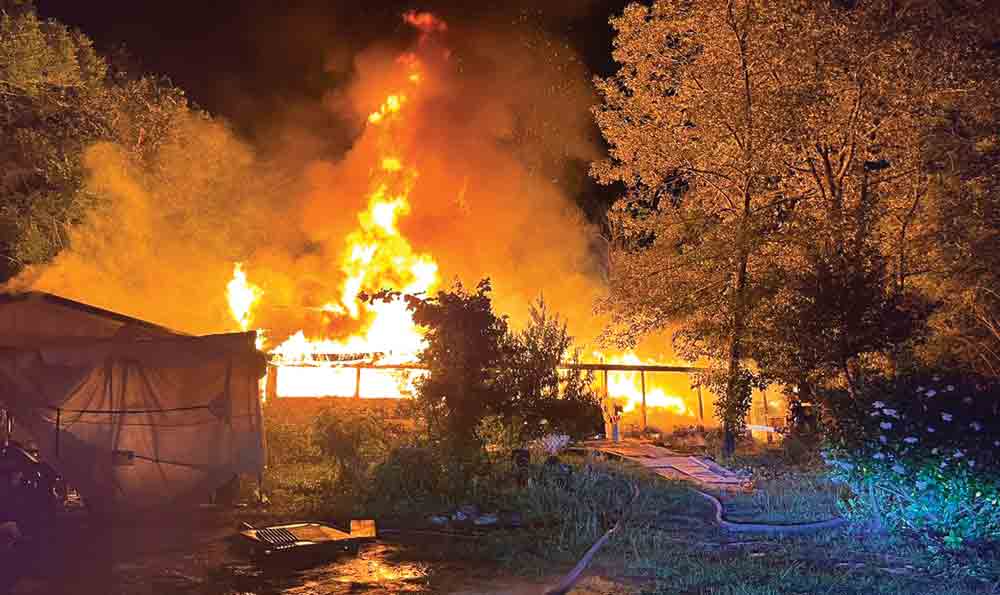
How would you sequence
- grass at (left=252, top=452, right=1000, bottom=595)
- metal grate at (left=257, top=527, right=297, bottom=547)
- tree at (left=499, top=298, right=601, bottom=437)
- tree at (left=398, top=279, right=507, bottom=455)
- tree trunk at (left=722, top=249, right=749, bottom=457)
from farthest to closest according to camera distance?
tree trunk at (left=722, top=249, right=749, bottom=457), tree at (left=499, top=298, right=601, bottom=437), tree at (left=398, top=279, right=507, bottom=455), metal grate at (left=257, top=527, right=297, bottom=547), grass at (left=252, top=452, right=1000, bottom=595)

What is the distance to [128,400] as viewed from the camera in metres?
11.6

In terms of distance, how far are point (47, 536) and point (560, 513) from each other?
5982mm

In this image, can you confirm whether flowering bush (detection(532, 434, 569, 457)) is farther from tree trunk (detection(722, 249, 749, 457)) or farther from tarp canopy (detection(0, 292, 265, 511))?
tree trunk (detection(722, 249, 749, 457))

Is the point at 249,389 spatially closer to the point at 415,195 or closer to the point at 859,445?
the point at 859,445

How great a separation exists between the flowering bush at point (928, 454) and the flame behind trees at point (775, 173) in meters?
7.33

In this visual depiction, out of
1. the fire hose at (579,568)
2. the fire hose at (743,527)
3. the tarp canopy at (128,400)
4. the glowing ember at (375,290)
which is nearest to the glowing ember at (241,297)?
the glowing ember at (375,290)

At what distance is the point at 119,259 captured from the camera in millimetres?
20578

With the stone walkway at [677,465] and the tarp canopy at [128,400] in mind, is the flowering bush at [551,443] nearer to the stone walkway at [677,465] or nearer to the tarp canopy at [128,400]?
the stone walkway at [677,465]

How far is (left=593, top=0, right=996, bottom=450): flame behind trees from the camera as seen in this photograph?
16531mm

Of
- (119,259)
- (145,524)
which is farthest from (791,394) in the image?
(119,259)

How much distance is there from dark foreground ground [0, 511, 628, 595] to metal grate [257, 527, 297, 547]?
10.5 inches

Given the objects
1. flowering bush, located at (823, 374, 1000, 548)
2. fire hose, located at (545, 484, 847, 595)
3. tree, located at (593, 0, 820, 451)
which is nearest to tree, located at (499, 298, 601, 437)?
fire hose, located at (545, 484, 847, 595)

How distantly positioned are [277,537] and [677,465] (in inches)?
315

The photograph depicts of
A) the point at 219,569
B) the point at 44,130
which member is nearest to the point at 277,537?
the point at 219,569
